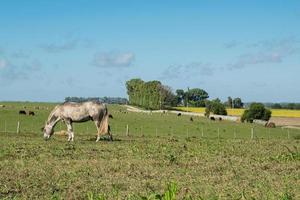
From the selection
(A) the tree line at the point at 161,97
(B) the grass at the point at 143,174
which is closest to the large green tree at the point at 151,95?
(A) the tree line at the point at 161,97

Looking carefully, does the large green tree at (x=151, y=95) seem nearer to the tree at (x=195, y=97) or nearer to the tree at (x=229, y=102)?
the tree at (x=195, y=97)

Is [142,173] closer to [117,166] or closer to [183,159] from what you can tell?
[117,166]

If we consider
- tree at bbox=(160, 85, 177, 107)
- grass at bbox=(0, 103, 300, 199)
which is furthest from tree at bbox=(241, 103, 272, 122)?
grass at bbox=(0, 103, 300, 199)

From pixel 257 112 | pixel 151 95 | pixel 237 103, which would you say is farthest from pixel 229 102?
pixel 257 112

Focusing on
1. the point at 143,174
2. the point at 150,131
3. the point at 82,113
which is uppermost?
the point at 82,113

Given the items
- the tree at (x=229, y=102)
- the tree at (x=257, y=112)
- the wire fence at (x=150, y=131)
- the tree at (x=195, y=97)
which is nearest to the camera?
the wire fence at (x=150, y=131)

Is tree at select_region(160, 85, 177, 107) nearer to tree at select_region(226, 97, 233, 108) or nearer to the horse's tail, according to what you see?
tree at select_region(226, 97, 233, 108)

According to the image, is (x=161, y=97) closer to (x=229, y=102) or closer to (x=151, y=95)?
(x=151, y=95)

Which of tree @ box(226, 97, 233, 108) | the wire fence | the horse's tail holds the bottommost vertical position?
the wire fence

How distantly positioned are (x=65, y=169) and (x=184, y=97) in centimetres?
17279

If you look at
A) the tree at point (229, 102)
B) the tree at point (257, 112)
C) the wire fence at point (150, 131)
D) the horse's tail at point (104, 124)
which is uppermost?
the tree at point (229, 102)

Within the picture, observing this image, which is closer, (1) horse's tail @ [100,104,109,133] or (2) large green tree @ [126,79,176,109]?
(1) horse's tail @ [100,104,109,133]

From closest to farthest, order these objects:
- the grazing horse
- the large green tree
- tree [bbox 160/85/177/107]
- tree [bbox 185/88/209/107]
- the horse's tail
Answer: the horse's tail
the grazing horse
the large green tree
tree [bbox 160/85/177/107]
tree [bbox 185/88/209/107]

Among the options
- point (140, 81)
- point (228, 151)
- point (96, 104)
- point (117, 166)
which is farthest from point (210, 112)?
point (117, 166)
